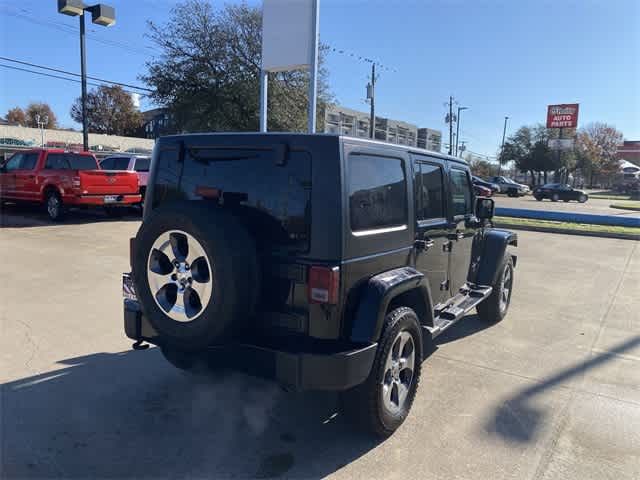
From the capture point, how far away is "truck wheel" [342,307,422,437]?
2895mm

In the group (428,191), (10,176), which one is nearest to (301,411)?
(428,191)

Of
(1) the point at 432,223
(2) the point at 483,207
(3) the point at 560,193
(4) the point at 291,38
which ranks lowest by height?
(1) the point at 432,223

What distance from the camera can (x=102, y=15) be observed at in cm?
1434

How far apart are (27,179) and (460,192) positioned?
12.3m

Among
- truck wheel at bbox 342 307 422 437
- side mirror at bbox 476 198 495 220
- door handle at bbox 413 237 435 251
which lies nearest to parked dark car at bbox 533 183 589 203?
side mirror at bbox 476 198 495 220

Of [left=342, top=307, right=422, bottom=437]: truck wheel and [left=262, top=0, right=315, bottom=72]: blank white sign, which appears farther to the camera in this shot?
[left=262, top=0, right=315, bottom=72]: blank white sign

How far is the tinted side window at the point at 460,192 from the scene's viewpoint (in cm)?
442

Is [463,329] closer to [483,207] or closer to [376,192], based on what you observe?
[483,207]

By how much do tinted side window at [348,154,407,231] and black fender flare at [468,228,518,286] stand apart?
7.09ft

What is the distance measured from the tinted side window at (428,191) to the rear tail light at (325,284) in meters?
1.21

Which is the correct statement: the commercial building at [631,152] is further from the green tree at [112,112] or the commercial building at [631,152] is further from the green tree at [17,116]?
the green tree at [17,116]

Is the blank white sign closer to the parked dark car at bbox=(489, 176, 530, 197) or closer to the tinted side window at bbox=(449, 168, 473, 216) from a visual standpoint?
the tinted side window at bbox=(449, 168, 473, 216)

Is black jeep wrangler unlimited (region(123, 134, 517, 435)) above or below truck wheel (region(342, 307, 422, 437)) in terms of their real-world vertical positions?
above

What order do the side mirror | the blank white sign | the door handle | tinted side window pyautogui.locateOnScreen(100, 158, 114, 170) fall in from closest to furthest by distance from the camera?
the door handle
the side mirror
the blank white sign
tinted side window pyautogui.locateOnScreen(100, 158, 114, 170)
